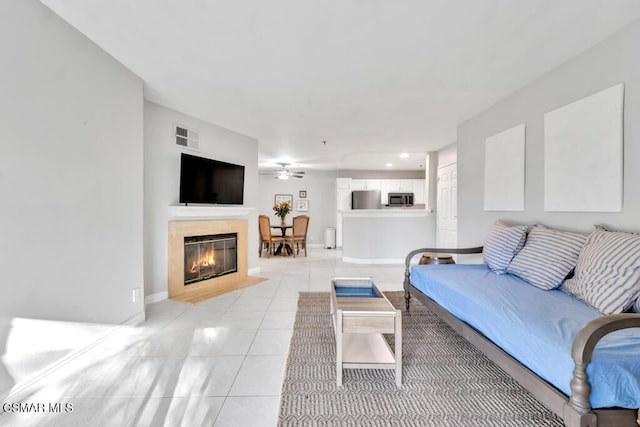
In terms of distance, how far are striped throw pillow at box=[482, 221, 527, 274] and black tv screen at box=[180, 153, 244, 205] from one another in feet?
11.2

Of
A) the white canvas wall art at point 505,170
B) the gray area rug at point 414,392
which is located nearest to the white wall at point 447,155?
the white canvas wall art at point 505,170

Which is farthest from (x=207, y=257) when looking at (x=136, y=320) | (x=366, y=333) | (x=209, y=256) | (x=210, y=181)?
(x=366, y=333)

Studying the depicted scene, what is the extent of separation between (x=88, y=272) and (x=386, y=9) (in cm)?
277

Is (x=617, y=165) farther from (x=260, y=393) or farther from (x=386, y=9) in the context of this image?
(x=260, y=393)

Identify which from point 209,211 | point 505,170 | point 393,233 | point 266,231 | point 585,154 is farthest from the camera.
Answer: point 266,231

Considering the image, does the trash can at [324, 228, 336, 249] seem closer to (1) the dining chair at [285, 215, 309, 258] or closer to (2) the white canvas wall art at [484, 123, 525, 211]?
(1) the dining chair at [285, 215, 309, 258]

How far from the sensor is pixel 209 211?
12.0 ft

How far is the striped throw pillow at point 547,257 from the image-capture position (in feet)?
6.20

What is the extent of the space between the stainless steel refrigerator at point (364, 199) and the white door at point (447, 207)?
2.36 m

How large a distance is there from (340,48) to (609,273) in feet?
7.46

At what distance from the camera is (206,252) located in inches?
148

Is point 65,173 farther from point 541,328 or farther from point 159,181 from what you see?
point 541,328

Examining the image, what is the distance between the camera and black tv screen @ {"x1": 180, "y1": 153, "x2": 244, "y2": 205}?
3.32 metres

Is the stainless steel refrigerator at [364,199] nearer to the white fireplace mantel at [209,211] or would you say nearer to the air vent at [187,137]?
the white fireplace mantel at [209,211]
